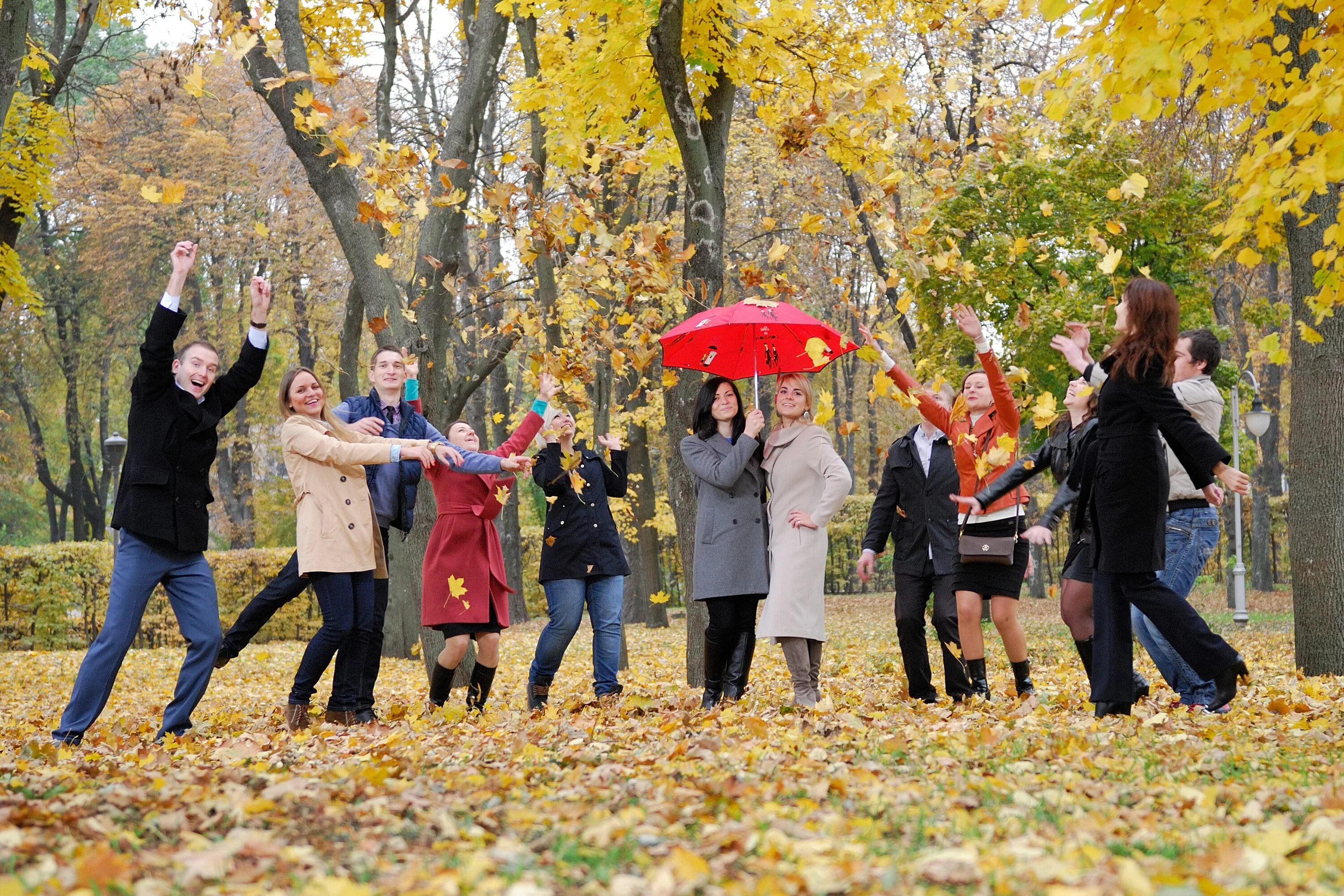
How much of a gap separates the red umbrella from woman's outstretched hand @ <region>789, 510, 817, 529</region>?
2.43 feet

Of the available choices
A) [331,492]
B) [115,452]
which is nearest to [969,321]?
[331,492]

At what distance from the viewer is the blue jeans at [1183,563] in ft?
21.2

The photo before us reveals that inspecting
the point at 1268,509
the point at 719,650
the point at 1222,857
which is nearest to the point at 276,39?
the point at 719,650

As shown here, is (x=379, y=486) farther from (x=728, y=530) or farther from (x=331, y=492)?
(x=728, y=530)

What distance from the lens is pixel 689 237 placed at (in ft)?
27.1

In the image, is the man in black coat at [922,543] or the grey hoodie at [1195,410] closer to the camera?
the grey hoodie at [1195,410]

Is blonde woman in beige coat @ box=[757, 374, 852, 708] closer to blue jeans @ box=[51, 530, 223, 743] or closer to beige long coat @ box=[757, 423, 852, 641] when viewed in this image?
beige long coat @ box=[757, 423, 852, 641]

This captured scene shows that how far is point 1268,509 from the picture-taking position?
27.0 m

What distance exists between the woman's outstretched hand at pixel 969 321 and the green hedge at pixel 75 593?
622 inches

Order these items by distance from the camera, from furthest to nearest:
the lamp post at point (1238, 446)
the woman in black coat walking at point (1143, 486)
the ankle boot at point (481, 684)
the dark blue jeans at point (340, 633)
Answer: the lamp post at point (1238, 446), the ankle boot at point (481, 684), the dark blue jeans at point (340, 633), the woman in black coat walking at point (1143, 486)

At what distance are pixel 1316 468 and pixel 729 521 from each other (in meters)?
4.28

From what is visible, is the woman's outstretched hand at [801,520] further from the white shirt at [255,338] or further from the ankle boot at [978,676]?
the white shirt at [255,338]

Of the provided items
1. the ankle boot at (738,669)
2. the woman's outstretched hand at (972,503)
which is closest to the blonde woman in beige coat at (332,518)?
the ankle boot at (738,669)

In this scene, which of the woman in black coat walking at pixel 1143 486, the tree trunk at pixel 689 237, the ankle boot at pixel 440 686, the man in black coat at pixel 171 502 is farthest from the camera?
the tree trunk at pixel 689 237
